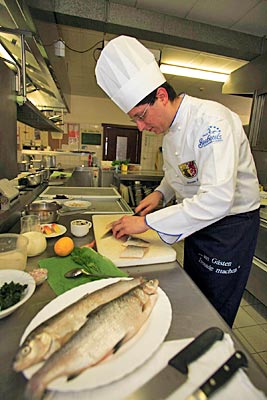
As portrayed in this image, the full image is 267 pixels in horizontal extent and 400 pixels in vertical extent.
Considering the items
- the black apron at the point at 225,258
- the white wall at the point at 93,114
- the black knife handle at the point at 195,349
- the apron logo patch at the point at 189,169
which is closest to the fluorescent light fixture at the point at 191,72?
the white wall at the point at 93,114

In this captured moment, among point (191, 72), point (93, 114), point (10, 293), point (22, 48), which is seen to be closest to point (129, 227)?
point (10, 293)

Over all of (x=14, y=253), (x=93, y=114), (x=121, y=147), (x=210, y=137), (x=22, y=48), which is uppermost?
(x=93, y=114)

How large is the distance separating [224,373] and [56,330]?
31 cm

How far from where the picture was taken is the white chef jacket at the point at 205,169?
85cm

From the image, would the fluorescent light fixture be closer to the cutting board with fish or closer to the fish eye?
the cutting board with fish

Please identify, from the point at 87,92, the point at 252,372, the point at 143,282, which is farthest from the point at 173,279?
the point at 87,92

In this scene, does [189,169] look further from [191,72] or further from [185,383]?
[191,72]

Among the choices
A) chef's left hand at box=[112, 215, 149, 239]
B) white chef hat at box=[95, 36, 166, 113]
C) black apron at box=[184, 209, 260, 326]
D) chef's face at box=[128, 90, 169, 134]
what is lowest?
black apron at box=[184, 209, 260, 326]

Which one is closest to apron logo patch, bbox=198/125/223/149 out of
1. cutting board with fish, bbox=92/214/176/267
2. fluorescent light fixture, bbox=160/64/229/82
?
cutting board with fish, bbox=92/214/176/267

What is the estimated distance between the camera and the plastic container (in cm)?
72

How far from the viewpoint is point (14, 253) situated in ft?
2.39

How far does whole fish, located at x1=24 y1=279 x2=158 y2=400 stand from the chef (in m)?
0.42

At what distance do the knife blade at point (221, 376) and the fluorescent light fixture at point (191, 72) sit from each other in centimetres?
392

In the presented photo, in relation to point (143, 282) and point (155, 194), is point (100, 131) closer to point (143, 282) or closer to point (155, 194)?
point (155, 194)
